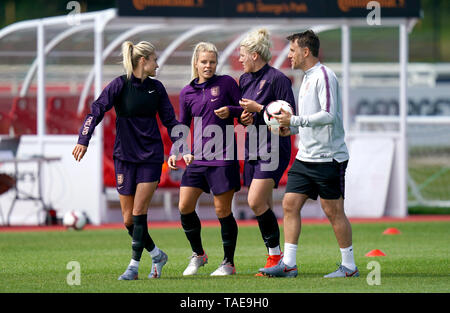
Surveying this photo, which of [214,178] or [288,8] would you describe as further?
[288,8]

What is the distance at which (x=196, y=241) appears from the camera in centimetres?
984

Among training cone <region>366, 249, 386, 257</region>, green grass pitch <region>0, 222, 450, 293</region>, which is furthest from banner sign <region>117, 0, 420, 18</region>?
training cone <region>366, 249, 386, 257</region>

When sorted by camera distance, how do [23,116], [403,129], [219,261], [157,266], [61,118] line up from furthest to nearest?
[61,118] < [23,116] < [403,129] < [219,261] < [157,266]

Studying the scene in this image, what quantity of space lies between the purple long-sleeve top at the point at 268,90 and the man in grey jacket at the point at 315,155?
329 mm

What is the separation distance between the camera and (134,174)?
29.8 ft

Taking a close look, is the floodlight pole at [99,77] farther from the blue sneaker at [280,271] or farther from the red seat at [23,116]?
the blue sneaker at [280,271]

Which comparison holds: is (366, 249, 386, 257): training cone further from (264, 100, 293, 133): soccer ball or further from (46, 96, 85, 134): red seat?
(46, 96, 85, 134): red seat

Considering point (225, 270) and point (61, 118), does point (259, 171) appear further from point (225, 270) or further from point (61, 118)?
point (61, 118)

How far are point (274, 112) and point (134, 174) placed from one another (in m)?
1.28

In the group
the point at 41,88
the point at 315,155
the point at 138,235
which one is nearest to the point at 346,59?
the point at 41,88


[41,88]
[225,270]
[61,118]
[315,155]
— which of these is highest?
[41,88]

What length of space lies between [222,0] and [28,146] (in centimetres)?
384

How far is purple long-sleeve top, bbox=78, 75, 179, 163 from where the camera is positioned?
9.04 meters
